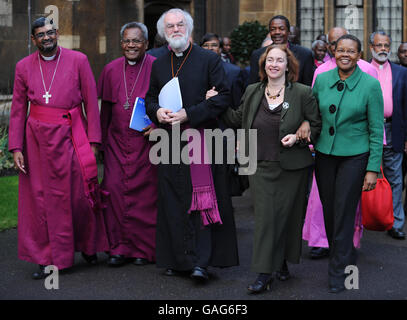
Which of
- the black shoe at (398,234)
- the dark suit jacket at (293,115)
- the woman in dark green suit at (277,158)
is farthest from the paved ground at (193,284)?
the dark suit jacket at (293,115)

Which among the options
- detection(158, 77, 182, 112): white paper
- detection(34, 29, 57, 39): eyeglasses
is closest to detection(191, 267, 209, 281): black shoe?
detection(158, 77, 182, 112): white paper

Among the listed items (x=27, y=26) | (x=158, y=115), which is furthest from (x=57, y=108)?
(x=27, y=26)

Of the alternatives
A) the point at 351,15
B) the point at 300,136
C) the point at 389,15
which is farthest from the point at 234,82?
the point at 389,15

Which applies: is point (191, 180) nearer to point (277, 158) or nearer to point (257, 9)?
point (277, 158)

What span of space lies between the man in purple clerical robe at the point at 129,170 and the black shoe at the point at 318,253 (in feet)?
4.81

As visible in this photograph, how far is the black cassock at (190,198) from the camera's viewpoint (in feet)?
20.5

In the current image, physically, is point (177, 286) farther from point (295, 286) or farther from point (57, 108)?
point (57, 108)

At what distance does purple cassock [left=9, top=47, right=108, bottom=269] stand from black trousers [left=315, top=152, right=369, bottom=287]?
1977mm

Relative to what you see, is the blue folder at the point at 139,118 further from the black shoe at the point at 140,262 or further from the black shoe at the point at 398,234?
the black shoe at the point at 398,234

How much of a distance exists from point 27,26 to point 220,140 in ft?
24.2

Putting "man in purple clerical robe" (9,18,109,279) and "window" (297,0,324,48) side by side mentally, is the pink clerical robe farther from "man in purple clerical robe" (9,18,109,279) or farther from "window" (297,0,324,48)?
"window" (297,0,324,48)

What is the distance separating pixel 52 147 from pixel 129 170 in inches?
30.0

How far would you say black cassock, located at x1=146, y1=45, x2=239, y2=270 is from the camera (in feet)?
20.5

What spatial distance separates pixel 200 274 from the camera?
607 cm
